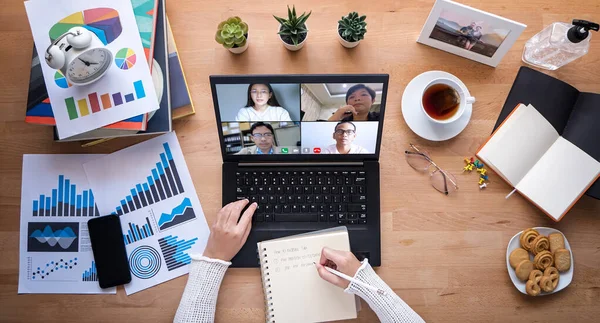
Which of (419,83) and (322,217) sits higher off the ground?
(419,83)

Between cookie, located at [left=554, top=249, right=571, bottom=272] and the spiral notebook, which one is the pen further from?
cookie, located at [left=554, top=249, right=571, bottom=272]

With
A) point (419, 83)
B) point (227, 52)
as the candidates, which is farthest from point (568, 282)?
point (227, 52)

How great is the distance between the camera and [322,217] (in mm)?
930

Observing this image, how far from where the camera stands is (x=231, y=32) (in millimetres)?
916

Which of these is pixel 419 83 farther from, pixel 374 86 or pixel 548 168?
pixel 548 168

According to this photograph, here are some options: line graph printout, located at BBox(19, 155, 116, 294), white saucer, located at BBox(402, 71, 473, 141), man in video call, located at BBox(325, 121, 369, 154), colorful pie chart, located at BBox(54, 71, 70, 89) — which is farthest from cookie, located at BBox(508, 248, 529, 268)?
colorful pie chart, located at BBox(54, 71, 70, 89)

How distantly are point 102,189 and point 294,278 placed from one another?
46 cm

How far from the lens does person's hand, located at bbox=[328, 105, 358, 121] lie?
836 mm

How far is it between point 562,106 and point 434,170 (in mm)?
299

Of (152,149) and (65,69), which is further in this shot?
(152,149)

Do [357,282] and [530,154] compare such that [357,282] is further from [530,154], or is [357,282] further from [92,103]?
[92,103]

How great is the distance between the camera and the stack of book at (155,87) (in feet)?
3.04

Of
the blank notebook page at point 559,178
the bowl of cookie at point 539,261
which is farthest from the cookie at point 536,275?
the blank notebook page at point 559,178

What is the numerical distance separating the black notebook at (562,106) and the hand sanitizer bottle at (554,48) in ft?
0.11
